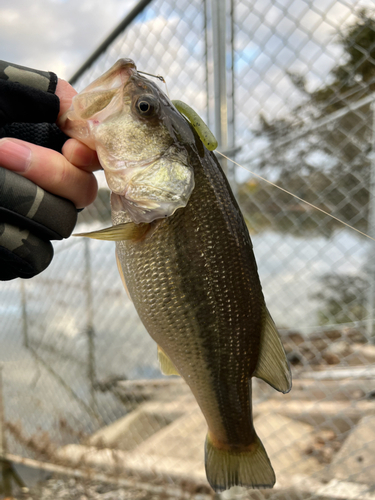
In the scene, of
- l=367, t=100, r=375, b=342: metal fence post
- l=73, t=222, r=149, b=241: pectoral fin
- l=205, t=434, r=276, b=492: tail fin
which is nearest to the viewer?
l=73, t=222, r=149, b=241: pectoral fin

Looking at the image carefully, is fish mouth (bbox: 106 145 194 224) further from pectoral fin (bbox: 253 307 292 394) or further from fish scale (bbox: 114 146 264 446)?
pectoral fin (bbox: 253 307 292 394)

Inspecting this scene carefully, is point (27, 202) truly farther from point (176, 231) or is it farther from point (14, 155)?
point (176, 231)

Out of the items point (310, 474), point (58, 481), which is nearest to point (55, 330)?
point (58, 481)

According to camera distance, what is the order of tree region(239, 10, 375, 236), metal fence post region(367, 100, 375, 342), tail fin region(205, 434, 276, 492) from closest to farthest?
tail fin region(205, 434, 276, 492), tree region(239, 10, 375, 236), metal fence post region(367, 100, 375, 342)

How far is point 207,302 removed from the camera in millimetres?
572

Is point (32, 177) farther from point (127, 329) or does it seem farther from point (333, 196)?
point (127, 329)

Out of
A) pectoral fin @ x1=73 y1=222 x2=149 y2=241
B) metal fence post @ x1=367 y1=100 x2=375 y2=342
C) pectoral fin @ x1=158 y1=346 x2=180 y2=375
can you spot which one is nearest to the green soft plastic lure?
pectoral fin @ x1=73 y1=222 x2=149 y2=241

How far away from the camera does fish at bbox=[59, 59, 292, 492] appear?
22.1 inches

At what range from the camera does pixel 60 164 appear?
56cm

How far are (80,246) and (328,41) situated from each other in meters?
1.78

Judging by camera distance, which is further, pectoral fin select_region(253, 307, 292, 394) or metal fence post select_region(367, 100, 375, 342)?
metal fence post select_region(367, 100, 375, 342)

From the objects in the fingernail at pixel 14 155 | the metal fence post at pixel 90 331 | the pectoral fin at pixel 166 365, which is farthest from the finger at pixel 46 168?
the metal fence post at pixel 90 331

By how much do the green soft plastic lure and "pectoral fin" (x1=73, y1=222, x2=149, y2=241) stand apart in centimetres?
17

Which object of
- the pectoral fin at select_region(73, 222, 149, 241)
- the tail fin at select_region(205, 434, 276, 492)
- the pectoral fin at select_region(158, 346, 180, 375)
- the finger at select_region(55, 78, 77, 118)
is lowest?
the tail fin at select_region(205, 434, 276, 492)
